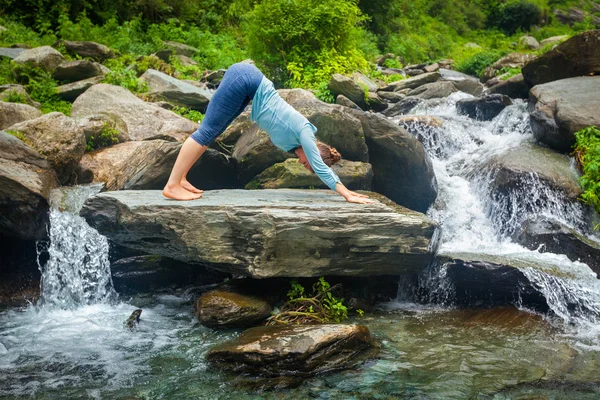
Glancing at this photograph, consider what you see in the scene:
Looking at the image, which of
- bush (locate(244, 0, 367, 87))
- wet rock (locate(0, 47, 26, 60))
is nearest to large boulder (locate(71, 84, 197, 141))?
bush (locate(244, 0, 367, 87))

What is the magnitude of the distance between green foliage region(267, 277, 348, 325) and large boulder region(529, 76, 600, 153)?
18.5ft

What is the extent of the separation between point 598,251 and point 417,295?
2643mm

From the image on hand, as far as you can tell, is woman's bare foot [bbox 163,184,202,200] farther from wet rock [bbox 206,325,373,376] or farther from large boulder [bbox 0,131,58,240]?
large boulder [bbox 0,131,58,240]

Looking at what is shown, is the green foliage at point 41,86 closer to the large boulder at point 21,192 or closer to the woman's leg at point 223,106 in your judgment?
the large boulder at point 21,192

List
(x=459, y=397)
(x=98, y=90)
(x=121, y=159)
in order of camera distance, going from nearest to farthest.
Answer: (x=459, y=397), (x=121, y=159), (x=98, y=90)

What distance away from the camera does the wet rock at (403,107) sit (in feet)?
43.8

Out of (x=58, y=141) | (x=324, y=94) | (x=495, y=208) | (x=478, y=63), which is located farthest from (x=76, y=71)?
(x=478, y=63)

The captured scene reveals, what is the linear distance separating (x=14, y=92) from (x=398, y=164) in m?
7.94

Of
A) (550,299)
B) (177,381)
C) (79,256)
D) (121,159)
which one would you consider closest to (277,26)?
(121,159)

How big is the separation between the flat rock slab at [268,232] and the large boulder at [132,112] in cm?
447

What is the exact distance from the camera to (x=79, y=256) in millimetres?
7316

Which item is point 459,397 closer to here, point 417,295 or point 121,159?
point 417,295

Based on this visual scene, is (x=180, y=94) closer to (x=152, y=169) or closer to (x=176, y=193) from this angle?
(x=152, y=169)

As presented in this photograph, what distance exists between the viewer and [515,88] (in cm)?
1406
